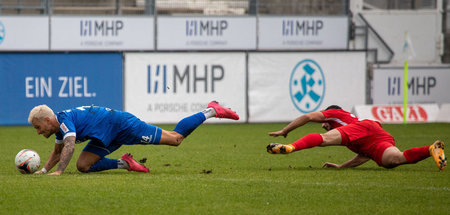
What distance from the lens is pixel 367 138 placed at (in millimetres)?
9844

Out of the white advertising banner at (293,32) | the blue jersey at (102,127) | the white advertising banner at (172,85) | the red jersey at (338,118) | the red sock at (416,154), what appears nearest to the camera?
the blue jersey at (102,127)

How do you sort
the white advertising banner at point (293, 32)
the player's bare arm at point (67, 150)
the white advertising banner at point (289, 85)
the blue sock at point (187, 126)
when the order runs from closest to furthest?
1. the player's bare arm at point (67, 150)
2. the blue sock at point (187, 126)
3. the white advertising banner at point (289, 85)
4. the white advertising banner at point (293, 32)

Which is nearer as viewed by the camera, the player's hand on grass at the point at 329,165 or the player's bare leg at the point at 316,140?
the player's bare leg at the point at 316,140

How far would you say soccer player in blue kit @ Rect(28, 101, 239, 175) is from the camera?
29.1ft

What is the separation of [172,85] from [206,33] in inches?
137

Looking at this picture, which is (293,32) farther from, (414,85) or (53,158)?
(53,158)

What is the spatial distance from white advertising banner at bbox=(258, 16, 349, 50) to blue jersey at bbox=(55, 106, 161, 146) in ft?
51.3

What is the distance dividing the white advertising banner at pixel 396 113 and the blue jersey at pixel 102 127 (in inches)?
534

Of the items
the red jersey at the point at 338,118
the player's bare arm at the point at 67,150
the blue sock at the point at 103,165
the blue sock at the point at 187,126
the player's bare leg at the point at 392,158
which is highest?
the red jersey at the point at 338,118

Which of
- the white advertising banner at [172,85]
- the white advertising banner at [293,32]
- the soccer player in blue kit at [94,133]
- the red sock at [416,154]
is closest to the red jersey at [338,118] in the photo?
the red sock at [416,154]

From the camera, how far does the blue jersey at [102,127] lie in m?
9.00

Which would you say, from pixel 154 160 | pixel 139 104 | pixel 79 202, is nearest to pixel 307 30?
pixel 139 104

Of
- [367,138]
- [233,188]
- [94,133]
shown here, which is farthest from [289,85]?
[233,188]

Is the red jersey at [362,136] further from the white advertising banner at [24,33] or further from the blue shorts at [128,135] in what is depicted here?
the white advertising banner at [24,33]
